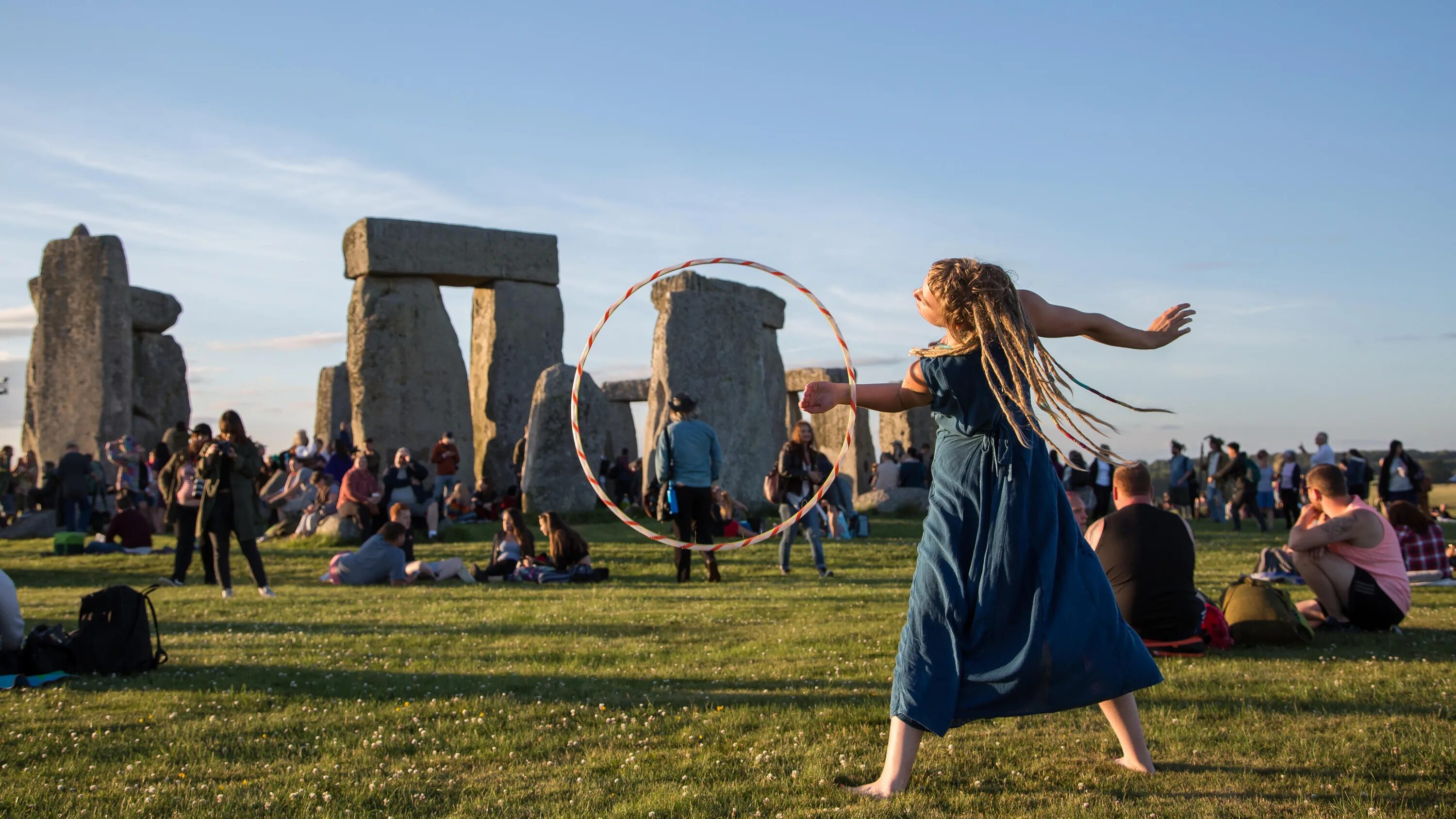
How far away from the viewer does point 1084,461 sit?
1862 centimetres

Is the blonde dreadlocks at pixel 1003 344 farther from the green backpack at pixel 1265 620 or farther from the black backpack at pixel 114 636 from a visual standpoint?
the black backpack at pixel 114 636

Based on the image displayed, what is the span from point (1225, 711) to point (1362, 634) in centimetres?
320

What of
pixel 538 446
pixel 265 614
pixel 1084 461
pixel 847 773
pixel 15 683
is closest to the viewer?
pixel 847 773

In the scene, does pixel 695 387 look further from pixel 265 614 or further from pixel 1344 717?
pixel 1344 717

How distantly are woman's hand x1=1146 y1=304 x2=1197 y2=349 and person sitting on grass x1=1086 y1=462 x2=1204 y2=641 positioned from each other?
2.61 metres

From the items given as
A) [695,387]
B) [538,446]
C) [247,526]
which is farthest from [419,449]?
[247,526]

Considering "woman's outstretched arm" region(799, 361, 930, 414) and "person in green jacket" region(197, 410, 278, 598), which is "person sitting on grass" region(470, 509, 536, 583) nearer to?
"person in green jacket" region(197, 410, 278, 598)

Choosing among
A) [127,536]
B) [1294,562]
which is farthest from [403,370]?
[1294,562]

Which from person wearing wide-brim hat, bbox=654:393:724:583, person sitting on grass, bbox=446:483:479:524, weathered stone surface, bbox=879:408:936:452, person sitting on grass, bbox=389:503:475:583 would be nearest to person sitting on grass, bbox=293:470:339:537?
person sitting on grass, bbox=446:483:479:524

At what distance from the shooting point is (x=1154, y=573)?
24.8ft

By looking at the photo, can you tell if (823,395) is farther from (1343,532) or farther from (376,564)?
(376,564)

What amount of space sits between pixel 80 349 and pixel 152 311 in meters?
3.04

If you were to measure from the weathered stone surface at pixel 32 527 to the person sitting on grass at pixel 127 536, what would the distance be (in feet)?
13.2

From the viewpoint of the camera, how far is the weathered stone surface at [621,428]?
35844mm
